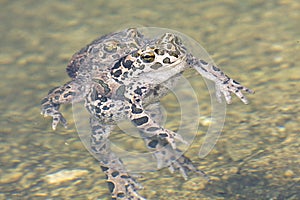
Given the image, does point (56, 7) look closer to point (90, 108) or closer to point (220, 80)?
point (90, 108)

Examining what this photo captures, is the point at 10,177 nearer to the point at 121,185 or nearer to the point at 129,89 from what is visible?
the point at 121,185

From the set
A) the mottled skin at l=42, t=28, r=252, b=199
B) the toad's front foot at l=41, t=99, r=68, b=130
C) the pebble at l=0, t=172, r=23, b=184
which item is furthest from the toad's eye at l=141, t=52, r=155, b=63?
the pebble at l=0, t=172, r=23, b=184

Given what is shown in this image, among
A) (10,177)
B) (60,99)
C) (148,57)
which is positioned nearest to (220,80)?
(148,57)

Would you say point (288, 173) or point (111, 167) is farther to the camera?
point (111, 167)

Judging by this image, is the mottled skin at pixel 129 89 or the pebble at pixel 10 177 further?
the pebble at pixel 10 177

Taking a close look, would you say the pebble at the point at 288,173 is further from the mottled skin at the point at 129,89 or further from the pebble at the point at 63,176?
the pebble at the point at 63,176

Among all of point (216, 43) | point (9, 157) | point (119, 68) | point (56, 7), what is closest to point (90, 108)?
point (119, 68)

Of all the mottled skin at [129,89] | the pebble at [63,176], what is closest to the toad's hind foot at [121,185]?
the mottled skin at [129,89]
